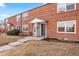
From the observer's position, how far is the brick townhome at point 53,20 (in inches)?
204

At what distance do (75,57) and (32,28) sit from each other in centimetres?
175

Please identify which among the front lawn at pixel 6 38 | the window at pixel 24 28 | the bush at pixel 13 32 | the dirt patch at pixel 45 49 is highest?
the window at pixel 24 28

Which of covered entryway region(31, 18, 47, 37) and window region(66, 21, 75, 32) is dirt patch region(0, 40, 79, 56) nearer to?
covered entryway region(31, 18, 47, 37)

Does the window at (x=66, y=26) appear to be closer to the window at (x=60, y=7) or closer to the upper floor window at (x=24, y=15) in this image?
the window at (x=60, y=7)

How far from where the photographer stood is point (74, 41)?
188 inches

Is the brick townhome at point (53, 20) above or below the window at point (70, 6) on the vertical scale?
below

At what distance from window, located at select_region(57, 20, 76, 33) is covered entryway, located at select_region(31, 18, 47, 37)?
0.44m

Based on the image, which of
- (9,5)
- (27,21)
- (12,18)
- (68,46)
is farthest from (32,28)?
(68,46)

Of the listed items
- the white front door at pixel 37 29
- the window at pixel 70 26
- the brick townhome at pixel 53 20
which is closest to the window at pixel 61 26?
the brick townhome at pixel 53 20

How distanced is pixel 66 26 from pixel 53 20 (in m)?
0.45

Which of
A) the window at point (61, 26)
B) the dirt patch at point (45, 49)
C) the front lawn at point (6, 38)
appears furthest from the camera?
the window at point (61, 26)

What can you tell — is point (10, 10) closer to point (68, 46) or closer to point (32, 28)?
point (32, 28)

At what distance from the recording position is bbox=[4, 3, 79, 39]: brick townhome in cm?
519

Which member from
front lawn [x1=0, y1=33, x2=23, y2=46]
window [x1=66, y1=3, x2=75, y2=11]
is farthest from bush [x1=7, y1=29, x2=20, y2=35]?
window [x1=66, y1=3, x2=75, y2=11]
